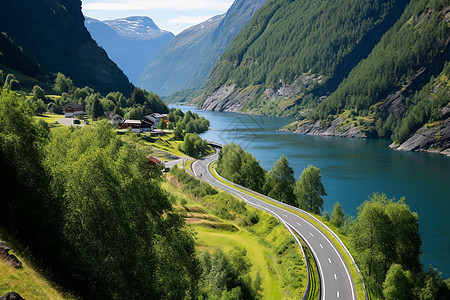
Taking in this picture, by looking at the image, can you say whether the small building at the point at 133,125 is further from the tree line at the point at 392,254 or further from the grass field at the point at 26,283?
the grass field at the point at 26,283

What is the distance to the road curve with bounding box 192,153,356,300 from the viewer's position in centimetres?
3428

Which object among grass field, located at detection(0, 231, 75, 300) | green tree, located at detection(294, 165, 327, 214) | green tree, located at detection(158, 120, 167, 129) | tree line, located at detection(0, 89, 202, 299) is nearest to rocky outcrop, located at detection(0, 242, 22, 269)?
grass field, located at detection(0, 231, 75, 300)

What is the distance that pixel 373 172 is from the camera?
108875 millimetres

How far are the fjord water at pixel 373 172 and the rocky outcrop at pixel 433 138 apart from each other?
23.2 feet

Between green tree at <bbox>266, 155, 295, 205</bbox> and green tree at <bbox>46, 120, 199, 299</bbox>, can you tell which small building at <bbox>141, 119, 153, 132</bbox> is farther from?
green tree at <bbox>46, 120, 199, 299</bbox>

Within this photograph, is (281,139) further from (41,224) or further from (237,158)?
(41,224)

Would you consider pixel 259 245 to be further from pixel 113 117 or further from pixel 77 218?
pixel 113 117

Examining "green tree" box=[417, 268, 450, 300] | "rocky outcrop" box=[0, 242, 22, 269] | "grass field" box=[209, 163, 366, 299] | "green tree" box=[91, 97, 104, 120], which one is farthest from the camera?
"green tree" box=[91, 97, 104, 120]

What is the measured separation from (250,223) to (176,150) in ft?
203

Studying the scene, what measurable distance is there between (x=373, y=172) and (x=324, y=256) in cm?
7538

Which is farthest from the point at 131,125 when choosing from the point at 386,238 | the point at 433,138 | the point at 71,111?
the point at 433,138

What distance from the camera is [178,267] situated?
24.0 m

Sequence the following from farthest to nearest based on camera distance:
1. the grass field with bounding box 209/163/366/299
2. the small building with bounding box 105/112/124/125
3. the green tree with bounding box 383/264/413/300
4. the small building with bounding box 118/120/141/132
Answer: the small building with bounding box 105/112/124/125 < the small building with bounding box 118/120/141/132 < the green tree with bounding box 383/264/413/300 < the grass field with bounding box 209/163/366/299

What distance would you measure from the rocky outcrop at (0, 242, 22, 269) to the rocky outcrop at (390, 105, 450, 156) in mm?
157855
